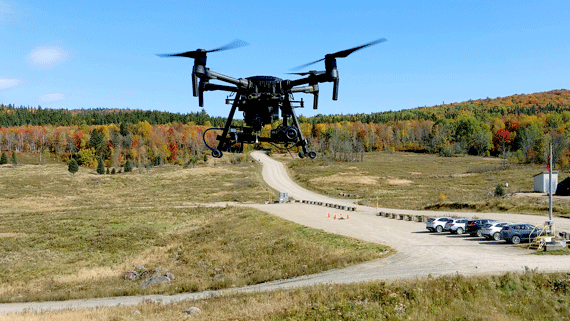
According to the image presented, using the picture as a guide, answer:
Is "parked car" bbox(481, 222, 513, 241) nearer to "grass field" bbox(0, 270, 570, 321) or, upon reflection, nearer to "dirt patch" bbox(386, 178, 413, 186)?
"grass field" bbox(0, 270, 570, 321)

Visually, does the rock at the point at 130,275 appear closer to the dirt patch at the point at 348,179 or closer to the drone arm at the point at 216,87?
the drone arm at the point at 216,87

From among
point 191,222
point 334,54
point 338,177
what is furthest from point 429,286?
point 338,177

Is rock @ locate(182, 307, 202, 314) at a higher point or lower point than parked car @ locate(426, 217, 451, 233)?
higher

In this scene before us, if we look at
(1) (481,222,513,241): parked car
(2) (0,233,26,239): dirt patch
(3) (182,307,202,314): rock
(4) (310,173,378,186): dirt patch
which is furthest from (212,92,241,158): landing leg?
(4) (310,173,378,186): dirt patch

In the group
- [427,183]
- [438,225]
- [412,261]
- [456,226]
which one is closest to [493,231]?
[456,226]

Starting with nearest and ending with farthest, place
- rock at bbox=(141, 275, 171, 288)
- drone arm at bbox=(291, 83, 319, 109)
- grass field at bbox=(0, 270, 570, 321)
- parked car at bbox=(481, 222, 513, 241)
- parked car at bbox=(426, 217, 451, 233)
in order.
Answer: grass field at bbox=(0, 270, 570, 321) → drone arm at bbox=(291, 83, 319, 109) → rock at bbox=(141, 275, 171, 288) → parked car at bbox=(481, 222, 513, 241) → parked car at bbox=(426, 217, 451, 233)

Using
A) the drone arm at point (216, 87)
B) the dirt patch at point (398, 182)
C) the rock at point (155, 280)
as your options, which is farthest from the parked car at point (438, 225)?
the dirt patch at point (398, 182)

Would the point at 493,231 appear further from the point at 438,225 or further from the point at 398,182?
the point at 398,182
